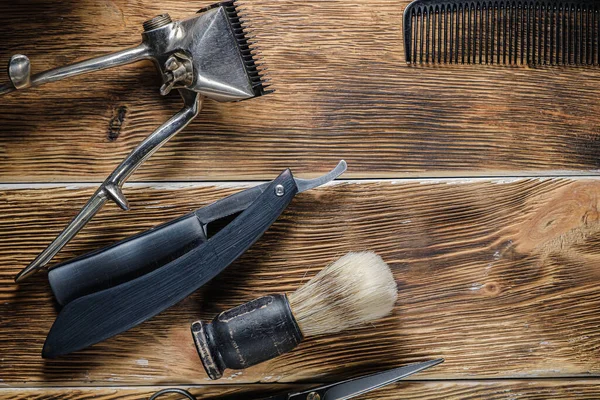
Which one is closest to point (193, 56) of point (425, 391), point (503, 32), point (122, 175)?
point (122, 175)

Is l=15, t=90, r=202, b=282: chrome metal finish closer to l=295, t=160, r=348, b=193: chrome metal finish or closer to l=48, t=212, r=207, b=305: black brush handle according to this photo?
l=48, t=212, r=207, b=305: black brush handle

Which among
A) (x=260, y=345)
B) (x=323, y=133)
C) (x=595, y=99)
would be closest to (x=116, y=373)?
(x=260, y=345)

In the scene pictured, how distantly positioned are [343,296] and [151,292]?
227 millimetres

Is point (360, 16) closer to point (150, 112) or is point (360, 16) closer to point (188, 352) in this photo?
point (150, 112)

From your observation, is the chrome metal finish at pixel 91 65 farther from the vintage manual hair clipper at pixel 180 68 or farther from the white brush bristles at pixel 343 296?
the white brush bristles at pixel 343 296

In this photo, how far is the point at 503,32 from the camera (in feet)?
2.99

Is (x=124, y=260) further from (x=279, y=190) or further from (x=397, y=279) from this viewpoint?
(x=397, y=279)

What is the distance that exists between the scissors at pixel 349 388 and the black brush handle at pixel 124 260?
154 mm

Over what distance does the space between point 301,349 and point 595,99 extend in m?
0.50

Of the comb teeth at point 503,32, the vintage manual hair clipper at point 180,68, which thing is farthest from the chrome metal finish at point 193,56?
the comb teeth at point 503,32

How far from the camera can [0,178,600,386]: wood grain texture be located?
887mm

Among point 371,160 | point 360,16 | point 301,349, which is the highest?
point 360,16

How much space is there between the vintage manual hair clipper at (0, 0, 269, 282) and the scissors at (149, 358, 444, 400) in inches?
9.8

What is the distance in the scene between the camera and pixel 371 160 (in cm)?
91
